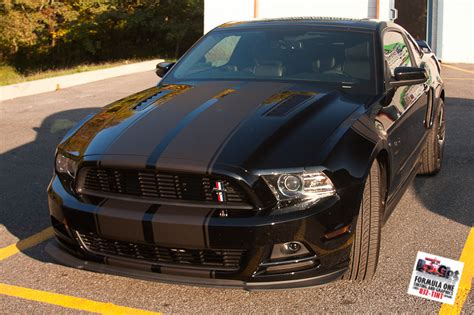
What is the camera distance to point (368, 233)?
12.4 ft

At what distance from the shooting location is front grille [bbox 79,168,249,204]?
342 cm

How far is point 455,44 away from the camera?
1805 centimetres

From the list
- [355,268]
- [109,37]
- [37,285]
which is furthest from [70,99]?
[109,37]

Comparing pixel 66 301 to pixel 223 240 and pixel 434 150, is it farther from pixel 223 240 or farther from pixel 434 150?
pixel 434 150

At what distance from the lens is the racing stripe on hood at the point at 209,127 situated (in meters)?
3.50

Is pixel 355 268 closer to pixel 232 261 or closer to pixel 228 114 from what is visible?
pixel 232 261

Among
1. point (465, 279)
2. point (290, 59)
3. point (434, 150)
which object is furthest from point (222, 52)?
point (465, 279)

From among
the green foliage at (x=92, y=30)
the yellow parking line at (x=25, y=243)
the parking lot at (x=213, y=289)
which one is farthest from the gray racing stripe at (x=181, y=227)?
the green foliage at (x=92, y=30)

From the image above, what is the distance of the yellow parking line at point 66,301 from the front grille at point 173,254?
32 cm

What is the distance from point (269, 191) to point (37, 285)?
5.36ft

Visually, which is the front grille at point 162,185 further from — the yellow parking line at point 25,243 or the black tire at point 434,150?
the black tire at point 434,150

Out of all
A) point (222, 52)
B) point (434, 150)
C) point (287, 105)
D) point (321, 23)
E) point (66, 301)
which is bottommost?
point (66, 301)

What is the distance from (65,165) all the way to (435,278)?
235 cm

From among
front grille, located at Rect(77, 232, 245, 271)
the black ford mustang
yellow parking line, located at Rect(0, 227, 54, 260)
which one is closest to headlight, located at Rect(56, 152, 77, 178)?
the black ford mustang
